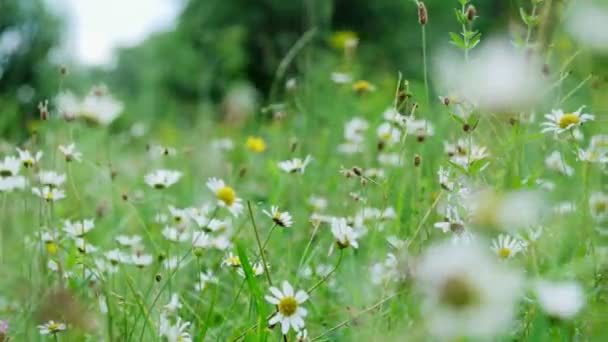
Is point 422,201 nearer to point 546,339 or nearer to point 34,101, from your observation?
point 546,339

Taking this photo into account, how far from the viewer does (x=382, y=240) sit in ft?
3.50

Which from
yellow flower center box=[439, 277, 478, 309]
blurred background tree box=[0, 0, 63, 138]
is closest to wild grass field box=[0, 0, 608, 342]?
yellow flower center box=[439, 277, 478, 309]

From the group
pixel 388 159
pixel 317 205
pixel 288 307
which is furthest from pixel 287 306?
pixel 388 159

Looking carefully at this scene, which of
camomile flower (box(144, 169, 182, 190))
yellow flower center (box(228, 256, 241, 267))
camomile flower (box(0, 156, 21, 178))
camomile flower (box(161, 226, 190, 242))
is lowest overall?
yellow flower center (box(228, 256, 241, 267))

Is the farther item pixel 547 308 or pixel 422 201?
pixel 422 201

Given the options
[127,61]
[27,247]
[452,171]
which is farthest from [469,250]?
[127,61]

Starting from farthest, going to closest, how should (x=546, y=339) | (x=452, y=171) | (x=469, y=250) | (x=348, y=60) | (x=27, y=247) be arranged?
(x=348, y=60) → (x=27, y=247) → (x=452, y=171) → (x=546, y=339) → (x=469, y=250)

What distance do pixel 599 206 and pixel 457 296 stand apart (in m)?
0.74

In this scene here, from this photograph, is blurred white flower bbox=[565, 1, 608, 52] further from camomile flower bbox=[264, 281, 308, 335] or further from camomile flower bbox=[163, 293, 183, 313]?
camomile flower bbox=[163, 293, 183, 313]

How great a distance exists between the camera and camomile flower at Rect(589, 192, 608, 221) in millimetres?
948

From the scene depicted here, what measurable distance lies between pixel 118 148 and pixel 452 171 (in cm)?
226

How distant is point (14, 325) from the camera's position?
0.85m

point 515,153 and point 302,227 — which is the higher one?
point 302,227

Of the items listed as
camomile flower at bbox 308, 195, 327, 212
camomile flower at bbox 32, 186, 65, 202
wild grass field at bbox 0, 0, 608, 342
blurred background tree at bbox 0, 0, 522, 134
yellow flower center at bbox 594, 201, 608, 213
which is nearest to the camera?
wild grass field at bbox 0, 0, 608, 342
